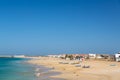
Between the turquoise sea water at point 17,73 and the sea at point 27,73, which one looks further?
the turquoise sea water at point 17,73

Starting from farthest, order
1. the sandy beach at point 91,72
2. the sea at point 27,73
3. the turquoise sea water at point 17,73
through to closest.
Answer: the turquoise sea water at point 17,73
the sea at point 27,73
the sandy beach at point 91,72

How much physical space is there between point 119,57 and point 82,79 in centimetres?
5589

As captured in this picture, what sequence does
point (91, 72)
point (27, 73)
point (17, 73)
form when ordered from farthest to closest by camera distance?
point (17, 73) → point (27, 73) → point (91, 72)

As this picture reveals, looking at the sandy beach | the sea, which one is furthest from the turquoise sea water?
the sandy beach

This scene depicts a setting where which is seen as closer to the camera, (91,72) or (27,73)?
(91,72)

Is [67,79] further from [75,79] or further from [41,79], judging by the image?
[41,79]

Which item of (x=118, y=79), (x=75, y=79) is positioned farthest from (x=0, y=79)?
(x=118, y=79)

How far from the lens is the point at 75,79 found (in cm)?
3117

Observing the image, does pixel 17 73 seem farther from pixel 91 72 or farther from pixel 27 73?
pixel 91 72

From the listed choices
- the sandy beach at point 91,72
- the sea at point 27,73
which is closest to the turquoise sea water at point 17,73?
the sea at point 27,73

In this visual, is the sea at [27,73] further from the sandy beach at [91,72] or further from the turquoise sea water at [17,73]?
the sandy beach at [91,72]

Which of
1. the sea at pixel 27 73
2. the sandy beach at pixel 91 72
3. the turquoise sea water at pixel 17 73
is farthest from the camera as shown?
the turquoise sea water at pixel 17 73

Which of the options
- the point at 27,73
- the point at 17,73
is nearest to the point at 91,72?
the point at 27,73

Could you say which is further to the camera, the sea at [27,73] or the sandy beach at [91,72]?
the sea at [27,73]
